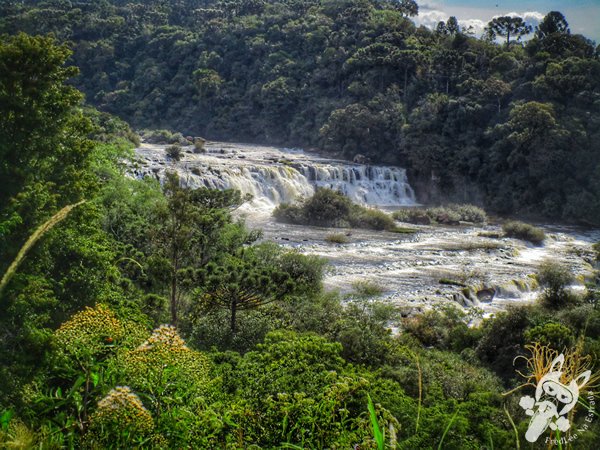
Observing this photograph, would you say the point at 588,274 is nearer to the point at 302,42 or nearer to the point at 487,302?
the point at 487,302

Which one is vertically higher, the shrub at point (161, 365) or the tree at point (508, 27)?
the tree at point (508, 27)

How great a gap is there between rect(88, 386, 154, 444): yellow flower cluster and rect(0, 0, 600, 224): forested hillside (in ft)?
125

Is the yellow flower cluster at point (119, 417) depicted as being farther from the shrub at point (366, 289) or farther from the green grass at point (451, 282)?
the green grass at point (451, 282)

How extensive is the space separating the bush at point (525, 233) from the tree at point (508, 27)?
3400 cm

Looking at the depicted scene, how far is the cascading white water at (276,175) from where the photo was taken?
1425 inches

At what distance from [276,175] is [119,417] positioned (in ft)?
115

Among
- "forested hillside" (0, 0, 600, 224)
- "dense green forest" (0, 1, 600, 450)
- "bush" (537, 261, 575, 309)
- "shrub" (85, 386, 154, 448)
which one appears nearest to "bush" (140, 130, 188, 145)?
"forested hillside" (0, 0, 600, 224)

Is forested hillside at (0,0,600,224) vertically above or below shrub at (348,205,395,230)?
above

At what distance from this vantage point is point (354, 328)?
12320 millimetres

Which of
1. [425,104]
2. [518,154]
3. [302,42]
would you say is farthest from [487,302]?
[302,42]

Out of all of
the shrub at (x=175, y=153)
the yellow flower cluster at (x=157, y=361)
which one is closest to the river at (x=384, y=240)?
the shrub at (x=175, y=153)

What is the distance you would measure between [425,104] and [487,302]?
3149cm

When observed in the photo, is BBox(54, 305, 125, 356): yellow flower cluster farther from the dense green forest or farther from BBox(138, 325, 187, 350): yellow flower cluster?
BBox(138, 325, 187, 350): yellow flower cluster

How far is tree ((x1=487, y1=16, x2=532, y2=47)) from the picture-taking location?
188 ft
